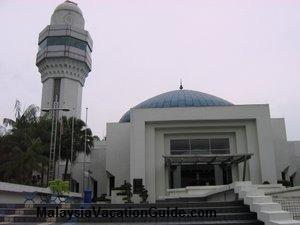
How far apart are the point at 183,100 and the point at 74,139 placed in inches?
442

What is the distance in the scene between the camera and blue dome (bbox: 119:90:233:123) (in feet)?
117

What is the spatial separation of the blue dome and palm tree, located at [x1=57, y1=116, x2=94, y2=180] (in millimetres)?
6833

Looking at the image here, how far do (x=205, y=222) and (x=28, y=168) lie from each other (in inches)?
717

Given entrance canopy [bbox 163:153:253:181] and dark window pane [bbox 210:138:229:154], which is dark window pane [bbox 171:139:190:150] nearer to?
entrance canopy [bbox 163:153:253:181]

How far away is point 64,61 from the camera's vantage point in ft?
144

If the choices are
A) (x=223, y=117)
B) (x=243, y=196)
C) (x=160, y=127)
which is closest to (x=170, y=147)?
(x=160, y=127)

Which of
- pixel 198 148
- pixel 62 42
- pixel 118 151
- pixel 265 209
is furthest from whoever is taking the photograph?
pixel 62 42

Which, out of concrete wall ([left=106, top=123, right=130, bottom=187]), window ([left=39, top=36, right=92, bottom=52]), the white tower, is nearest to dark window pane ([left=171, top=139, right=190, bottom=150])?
concrete wall ([left=106, top=123, right=130, bottom=187])

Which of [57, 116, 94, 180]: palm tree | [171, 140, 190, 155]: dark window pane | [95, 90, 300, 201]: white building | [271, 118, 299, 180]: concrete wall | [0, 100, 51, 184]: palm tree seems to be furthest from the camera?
[57, 116, 94, 180]: palm tree

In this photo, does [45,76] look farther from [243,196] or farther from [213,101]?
[243,196]

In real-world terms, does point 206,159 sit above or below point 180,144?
below

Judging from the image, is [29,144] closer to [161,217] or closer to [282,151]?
[161,217]

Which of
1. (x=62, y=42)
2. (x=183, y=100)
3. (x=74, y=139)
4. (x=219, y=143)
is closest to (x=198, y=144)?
(x=219, y=143)

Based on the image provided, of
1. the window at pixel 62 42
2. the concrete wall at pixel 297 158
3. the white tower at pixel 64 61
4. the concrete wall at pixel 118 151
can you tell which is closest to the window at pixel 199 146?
the concrete wall at pixel 118 151
